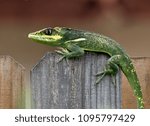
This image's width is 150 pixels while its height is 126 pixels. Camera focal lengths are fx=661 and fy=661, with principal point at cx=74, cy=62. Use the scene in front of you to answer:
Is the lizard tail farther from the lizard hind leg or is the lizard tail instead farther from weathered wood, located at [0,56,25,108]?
weathered wood, located at [0,56,25,108]

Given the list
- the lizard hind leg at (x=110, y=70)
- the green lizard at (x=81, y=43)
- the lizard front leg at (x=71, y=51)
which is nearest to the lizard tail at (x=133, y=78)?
the green lizard at (x=81, y=43)

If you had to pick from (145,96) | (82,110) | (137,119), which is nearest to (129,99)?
(145,96)

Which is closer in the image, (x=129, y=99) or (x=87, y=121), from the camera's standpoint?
(x=87, y=121)

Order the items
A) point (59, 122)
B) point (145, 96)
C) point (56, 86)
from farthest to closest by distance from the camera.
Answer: point (145, 96)
point (59, 122)
point (56, 86)

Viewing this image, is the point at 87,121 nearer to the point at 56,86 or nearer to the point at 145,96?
the point at 56,86

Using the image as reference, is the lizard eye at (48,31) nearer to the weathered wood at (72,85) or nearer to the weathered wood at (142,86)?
the weathered wood at (72,85)

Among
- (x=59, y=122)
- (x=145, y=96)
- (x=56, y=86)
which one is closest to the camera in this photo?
(x=56, y=86)

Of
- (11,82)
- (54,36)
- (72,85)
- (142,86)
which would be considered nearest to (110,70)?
(72,85)

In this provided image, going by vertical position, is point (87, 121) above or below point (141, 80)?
below
